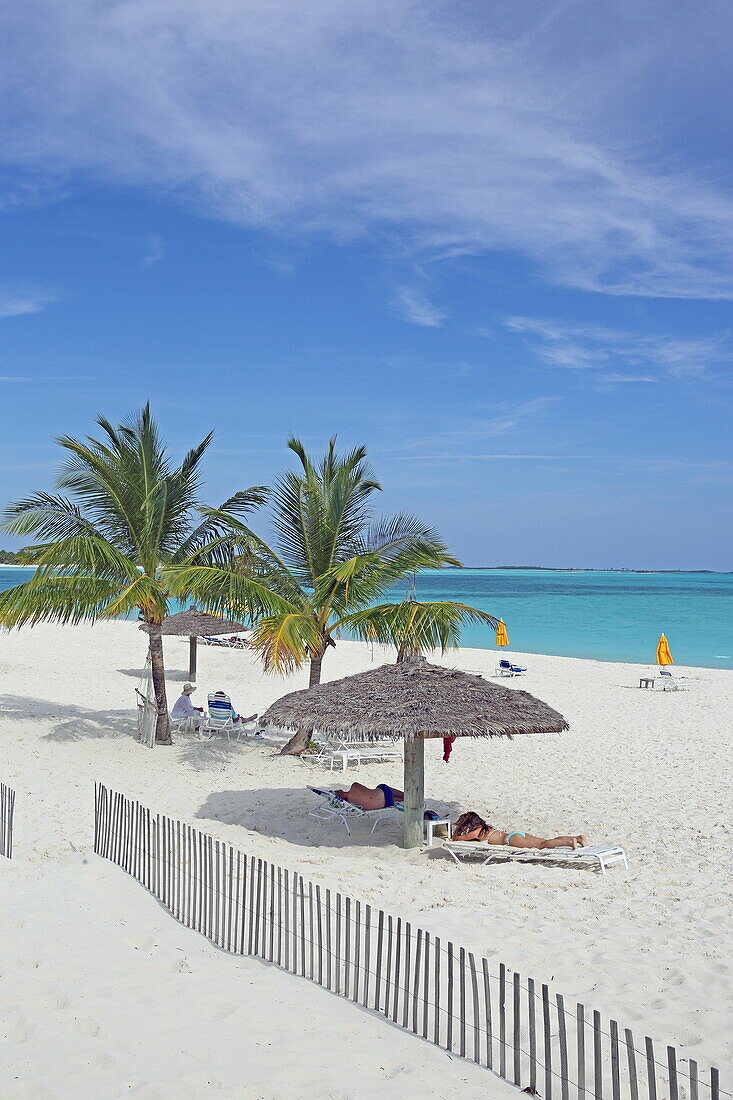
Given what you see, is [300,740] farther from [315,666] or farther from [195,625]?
[195,625]

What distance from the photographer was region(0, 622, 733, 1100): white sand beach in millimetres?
4426

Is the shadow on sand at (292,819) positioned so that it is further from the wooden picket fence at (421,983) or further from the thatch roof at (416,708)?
the wooden picket fence at (421,983)

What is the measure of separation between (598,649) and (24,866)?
35.5m

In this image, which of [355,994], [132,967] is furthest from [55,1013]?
[355,994]

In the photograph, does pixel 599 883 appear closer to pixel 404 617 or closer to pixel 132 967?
pixel 132 967

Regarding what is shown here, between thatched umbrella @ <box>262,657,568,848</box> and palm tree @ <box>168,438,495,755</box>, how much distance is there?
321cm

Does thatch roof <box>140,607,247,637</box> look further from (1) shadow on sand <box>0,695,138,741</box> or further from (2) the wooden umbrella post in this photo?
(2) the wooden umbrella post

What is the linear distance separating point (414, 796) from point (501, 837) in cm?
102

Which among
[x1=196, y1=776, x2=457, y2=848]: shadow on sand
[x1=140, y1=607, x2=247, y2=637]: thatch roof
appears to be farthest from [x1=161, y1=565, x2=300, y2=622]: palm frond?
[x1=140, y1=607, x2=247, y2=637]: thatch roof

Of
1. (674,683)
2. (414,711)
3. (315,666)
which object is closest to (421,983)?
(414,711)

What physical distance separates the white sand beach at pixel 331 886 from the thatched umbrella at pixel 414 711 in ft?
3.77

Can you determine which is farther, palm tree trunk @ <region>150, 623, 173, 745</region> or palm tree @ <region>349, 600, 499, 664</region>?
palm tree trunk @ <region>150, 623, 173, 745</region>

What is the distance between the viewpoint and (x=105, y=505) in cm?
1427

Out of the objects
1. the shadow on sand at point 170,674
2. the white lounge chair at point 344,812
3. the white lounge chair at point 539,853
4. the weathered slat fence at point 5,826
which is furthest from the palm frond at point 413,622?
the shadow on sand at point 170,674
